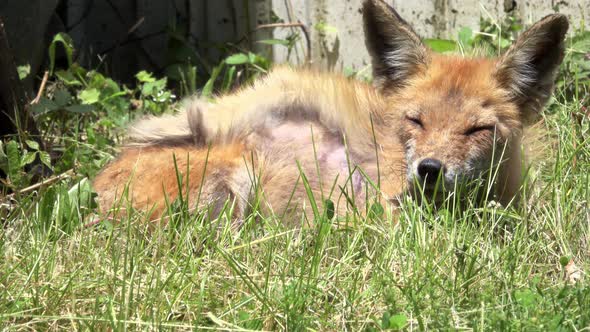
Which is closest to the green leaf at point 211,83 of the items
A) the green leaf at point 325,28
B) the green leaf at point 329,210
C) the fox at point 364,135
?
the green leaf at point 325,28

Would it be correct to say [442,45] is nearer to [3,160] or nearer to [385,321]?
[3,160]

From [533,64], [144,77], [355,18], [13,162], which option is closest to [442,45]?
[355,18]

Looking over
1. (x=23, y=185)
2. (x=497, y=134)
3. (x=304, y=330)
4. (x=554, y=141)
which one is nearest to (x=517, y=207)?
(x=497, y=134)

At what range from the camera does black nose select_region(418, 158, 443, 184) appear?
4410 millimetres

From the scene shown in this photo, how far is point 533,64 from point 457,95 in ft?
1.56

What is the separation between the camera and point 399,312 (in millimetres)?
3477

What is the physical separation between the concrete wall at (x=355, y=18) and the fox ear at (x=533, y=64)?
2.10m

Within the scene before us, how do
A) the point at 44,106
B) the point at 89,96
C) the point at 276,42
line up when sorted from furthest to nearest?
the point at 276,42, the point at 89,96, the point at 44,106

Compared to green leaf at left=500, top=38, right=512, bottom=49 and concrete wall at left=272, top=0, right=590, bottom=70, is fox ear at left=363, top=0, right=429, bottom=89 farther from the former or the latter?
concrete wall at left=272, top=0, right=590, bottom=70

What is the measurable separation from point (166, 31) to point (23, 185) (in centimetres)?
277

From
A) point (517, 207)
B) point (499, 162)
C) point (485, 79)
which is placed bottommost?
point (517, 207)

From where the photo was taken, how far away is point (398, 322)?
10.8 feet

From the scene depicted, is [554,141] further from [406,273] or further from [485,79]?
[406,273]

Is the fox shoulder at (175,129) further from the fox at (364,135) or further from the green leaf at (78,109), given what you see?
the green leaf at (78,109)
